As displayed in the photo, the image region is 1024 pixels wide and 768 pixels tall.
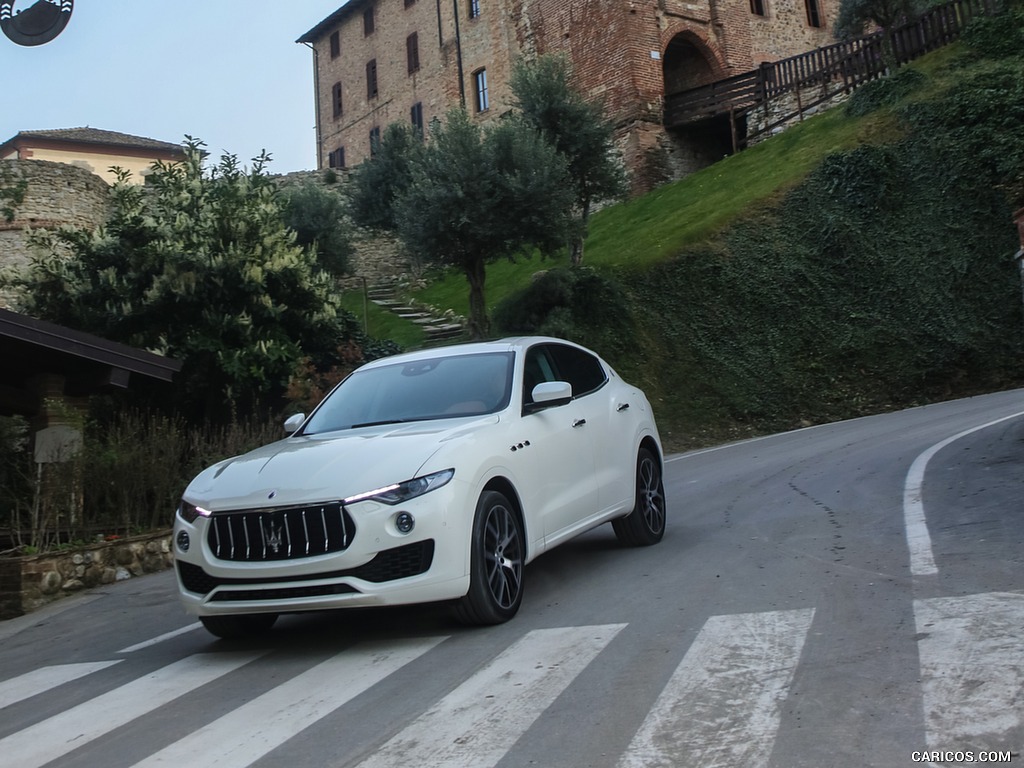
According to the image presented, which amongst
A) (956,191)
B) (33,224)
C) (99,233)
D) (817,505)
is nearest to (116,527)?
(817,505)

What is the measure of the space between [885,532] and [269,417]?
499 inches

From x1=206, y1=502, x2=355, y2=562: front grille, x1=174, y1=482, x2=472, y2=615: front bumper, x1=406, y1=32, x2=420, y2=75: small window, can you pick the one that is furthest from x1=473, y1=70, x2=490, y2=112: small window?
x1=174, y1=482, x2=472, y2=615: front bumper

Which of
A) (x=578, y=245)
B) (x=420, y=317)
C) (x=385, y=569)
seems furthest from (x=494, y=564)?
(x=420, y=317)

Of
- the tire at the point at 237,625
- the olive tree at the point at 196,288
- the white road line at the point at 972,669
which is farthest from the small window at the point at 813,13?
the tire at the point at 237,625

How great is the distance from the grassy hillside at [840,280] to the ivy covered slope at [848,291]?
42 millimetres

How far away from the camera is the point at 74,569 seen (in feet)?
33.1

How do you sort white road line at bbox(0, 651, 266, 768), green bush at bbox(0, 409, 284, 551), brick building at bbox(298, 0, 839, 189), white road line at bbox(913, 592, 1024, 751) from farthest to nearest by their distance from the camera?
brick building at bbox(298, 0, 839, 189), green bush at bbox(0, 409, 284, 551), white road line at bbox(0, 651, 266, 768), white road line at bbox(913, 592, 1024, 751)

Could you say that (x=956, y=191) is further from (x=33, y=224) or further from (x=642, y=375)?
(x=33, y=224)

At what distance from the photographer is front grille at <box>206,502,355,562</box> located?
5.77 m

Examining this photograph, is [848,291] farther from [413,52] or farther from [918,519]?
[413,52]

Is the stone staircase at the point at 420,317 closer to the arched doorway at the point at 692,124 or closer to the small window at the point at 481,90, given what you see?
the arched doorway at the point at 692,124

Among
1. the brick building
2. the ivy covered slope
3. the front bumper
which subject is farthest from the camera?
the brick building

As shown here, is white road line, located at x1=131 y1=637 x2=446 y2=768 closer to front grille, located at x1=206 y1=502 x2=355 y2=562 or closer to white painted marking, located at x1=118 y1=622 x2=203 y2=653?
front grille, located at x1=206 y1=502 x2=355 y2=562

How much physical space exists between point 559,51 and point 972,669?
37.5 metres
